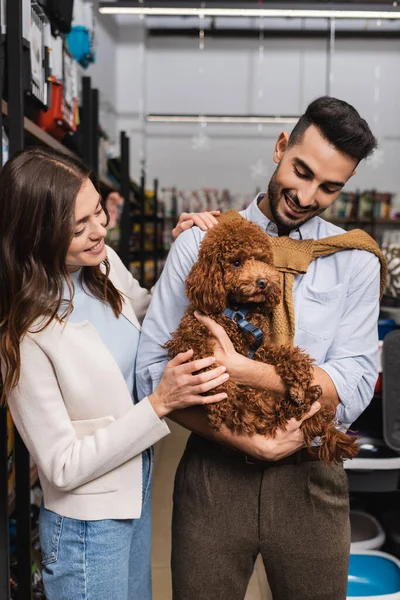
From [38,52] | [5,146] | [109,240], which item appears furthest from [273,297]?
[109,240]

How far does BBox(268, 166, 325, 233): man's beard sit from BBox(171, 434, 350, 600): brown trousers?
571 mm

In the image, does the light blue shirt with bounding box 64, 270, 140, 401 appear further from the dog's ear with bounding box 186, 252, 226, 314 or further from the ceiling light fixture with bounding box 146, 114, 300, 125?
the ceiling light fixture with bounding box 146, 114, 300, 125

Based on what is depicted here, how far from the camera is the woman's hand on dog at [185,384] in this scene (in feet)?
3.70

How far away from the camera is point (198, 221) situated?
1.35 m

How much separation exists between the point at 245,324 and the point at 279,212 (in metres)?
0.34

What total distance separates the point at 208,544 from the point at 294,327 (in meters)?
0.55

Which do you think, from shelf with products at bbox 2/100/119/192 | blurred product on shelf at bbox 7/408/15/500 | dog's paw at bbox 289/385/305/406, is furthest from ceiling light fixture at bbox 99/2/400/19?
dog's paw at bbox 289/385/305/406

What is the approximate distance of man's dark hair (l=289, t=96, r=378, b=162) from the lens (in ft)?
4.14

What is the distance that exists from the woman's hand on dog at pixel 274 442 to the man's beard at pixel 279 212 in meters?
0.45

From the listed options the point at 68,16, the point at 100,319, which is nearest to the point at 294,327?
the point at 100,319

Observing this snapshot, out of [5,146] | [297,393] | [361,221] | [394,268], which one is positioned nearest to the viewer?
[297,393]

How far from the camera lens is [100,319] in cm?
133

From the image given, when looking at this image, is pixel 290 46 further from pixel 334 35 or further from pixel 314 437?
pixel 314 437

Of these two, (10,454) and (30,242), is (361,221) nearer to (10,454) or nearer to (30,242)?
(10,454)
